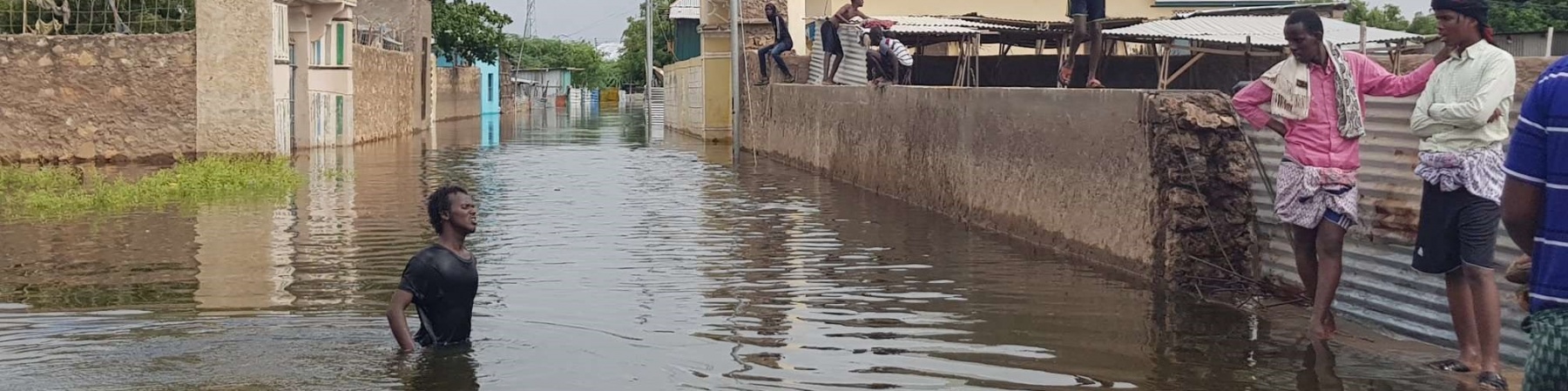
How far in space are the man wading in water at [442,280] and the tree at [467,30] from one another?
52.2m

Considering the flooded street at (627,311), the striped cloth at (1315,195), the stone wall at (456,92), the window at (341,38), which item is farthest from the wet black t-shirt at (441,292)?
the stone wall at (456,92)

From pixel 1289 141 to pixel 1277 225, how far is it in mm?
1558

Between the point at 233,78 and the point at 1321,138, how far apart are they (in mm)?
19488

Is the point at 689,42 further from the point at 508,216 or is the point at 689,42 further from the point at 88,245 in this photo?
the point at 88,245

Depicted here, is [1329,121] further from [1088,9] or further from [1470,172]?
[1088,9]

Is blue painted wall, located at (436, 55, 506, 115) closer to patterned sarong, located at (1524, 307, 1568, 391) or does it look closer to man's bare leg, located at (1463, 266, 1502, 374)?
man's bare leg, located at (1463, 266, 1502, 374)

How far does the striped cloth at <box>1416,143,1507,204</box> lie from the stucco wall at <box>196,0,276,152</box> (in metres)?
19.9

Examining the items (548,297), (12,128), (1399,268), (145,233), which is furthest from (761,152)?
(1399,268)

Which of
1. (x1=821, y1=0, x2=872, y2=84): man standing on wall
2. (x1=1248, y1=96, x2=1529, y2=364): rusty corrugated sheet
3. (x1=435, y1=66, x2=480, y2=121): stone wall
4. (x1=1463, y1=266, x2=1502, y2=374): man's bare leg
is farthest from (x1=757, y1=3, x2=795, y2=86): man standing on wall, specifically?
(x1=435, y1=66, x2=480, y2=121): stone wall

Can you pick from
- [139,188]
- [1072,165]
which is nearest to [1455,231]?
[1072,165]

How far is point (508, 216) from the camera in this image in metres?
15.2

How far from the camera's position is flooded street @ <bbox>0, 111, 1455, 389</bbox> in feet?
23.6

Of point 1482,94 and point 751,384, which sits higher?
point 1482,94

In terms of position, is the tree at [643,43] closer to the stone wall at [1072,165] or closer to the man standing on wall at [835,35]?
the man standing on wall at [835,35]
